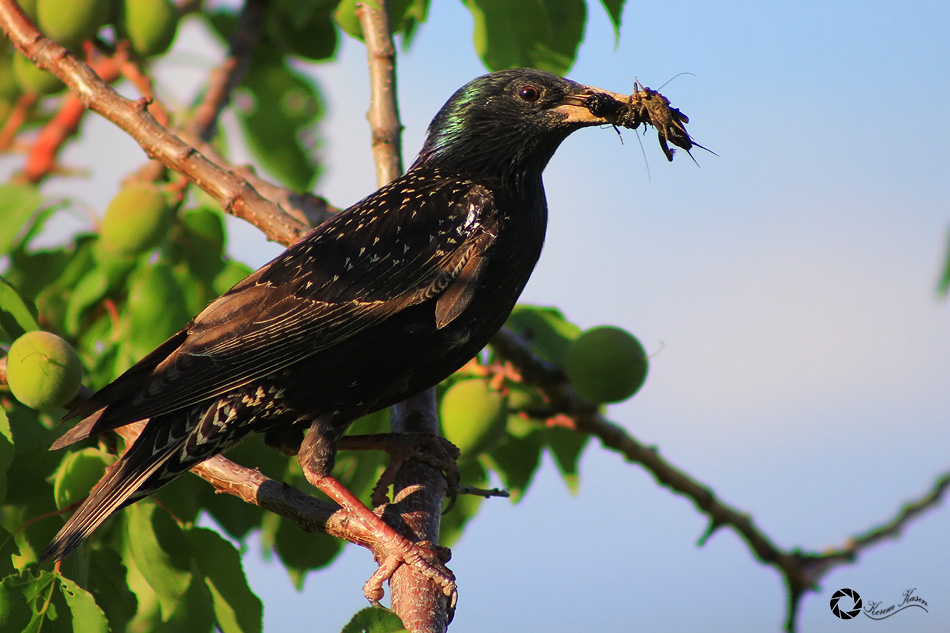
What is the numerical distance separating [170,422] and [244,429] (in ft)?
0.81

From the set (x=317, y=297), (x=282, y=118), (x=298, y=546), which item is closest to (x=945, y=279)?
(x=317, y=297)

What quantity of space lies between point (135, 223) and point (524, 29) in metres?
1.66

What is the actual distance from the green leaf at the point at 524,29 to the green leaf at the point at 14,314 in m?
1.85

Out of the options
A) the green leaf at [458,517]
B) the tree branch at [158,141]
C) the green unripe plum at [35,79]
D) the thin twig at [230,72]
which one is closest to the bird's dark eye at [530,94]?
the tree branch at [158,141]

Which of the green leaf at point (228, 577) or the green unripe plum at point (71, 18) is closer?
the green leaf at point (228, 577)

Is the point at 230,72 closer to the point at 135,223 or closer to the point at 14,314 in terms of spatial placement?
the point at 135,223

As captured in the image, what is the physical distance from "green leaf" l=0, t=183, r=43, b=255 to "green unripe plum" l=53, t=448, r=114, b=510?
3.53 feet

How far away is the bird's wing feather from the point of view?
342 centimetres

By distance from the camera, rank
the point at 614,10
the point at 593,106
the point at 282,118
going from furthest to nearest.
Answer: the point at 282,118, the point at 593,106, the point at 614,10

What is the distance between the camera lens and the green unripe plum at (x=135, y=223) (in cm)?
398

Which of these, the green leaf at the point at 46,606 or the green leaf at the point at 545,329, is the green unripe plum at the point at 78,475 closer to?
the green leaf at the point at 46,606

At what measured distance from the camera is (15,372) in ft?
10.2

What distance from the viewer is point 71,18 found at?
169 inches

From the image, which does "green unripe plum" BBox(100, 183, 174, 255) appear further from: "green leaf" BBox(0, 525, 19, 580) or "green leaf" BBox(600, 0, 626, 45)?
"green leaf" BBox(600, 0, 626, 45)
